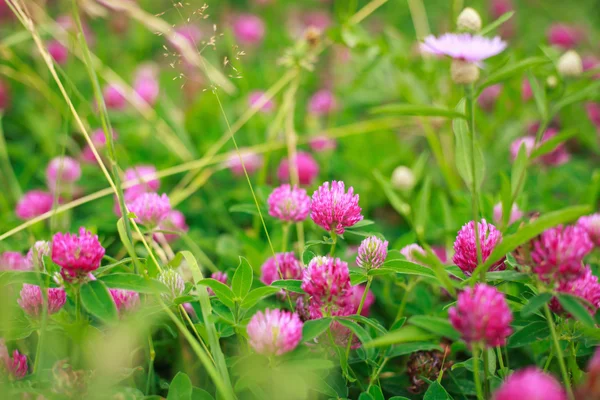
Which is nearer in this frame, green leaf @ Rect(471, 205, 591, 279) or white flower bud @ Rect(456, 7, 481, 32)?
green leaf @ Rect(471, 205, 591, 279)

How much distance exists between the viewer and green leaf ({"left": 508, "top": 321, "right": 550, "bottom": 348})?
2.70 ft

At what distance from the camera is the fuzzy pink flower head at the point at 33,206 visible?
1471 millimetres

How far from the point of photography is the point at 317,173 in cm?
179

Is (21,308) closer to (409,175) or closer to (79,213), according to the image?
(79,213)

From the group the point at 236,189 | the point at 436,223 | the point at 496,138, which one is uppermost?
the point at 496,138

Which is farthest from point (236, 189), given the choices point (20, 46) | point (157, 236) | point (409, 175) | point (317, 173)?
point (20, 46)

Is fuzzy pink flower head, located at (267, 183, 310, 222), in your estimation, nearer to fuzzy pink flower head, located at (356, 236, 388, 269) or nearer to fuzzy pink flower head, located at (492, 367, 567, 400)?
fuzzy pink flower head, located at (356, 236, 388, 269)

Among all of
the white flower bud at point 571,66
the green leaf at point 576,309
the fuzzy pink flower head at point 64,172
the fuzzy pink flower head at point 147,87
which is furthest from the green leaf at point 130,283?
the fuzzy pink flower head at point 147,87

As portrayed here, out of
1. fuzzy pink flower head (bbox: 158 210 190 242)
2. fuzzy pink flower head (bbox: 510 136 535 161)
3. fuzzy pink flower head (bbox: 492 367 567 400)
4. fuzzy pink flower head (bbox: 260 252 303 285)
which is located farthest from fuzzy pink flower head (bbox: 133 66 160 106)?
fuzzy pink flower head (bbox: 492 367 567 400)

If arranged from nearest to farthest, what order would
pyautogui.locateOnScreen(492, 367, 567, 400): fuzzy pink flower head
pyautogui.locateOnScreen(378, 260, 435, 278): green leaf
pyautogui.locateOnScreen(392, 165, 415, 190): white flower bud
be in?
1. pyautogui.locateOnScreen(492, 367, 567, 400): fuzzy pink flower head
2. pyautogui.locateOnScreen(378, 260, 435, 278): green leaf
3. pyautogui.locateOnScreen(392, 165, 415, 190): white flower bud

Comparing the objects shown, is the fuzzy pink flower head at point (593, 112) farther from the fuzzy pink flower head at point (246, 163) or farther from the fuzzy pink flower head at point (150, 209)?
the fuzzy pink flower head at point (150, 209)

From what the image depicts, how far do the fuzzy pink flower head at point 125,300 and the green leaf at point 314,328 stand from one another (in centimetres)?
31

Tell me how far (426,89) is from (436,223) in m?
0.59

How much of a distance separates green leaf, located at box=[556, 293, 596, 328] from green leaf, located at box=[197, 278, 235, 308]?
48 cm
